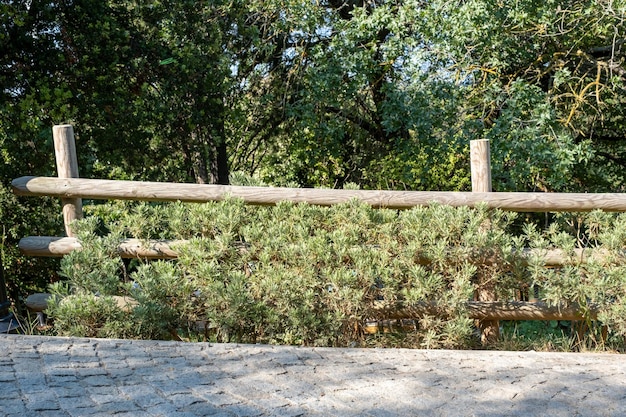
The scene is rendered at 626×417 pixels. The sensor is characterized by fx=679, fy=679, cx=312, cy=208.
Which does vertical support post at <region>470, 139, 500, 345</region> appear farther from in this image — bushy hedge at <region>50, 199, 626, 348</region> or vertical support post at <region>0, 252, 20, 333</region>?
vertical support post at <region>0, 252, 20, 333</region>

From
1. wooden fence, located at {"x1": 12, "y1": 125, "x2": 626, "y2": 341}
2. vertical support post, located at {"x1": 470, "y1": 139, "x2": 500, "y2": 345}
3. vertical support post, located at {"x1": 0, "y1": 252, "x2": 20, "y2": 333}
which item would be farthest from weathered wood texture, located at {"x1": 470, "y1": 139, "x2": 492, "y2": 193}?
vertical support post, located at {"x1": 0, "y1": 252, "x2": 20, "y2": 333}

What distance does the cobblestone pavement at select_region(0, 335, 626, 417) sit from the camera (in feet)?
11.3

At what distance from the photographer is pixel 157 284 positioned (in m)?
4.79

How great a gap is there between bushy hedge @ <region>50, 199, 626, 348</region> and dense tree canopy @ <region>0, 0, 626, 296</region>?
3800 mm

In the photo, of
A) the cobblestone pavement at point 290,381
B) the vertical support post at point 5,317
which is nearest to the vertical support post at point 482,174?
the cobblestone pavement at point 290,381

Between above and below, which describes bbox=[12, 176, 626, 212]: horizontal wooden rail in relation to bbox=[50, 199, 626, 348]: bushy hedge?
above

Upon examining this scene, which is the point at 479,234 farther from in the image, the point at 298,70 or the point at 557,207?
the point at 298,70

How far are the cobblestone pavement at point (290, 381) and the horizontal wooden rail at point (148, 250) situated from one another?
0.79m

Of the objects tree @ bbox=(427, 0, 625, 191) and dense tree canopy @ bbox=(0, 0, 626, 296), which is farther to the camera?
dense tree canopy @ bbox=(0, 0, 626, 296)

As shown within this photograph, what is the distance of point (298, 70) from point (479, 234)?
19.9 feet

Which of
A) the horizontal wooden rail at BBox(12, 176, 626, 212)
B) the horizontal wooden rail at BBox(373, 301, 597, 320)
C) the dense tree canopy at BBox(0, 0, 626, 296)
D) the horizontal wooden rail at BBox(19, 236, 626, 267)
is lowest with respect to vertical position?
the horizontal wooden rail at BBox(373, 301, 597, 320)

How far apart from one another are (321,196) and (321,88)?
4603 mm

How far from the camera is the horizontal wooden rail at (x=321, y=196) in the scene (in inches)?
211

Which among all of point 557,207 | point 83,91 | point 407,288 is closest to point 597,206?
point 557,207
